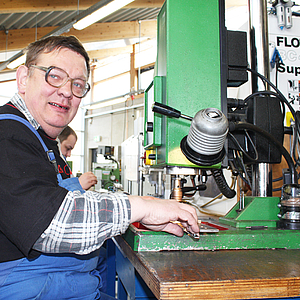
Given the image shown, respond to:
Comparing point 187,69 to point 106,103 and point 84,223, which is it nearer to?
point 84,223

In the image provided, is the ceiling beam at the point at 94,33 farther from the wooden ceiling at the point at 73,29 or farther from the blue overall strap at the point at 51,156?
the blue overall strap at the point at 51,156

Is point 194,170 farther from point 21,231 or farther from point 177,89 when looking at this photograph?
point 21,231

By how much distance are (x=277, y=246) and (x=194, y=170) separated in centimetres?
37

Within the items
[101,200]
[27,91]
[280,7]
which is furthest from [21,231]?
[280,7]

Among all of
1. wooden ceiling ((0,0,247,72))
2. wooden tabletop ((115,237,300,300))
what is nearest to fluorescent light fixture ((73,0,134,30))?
wooden ceiling ((0,0,247,72))

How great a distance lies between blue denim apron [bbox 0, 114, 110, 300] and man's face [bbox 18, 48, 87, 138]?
150 millimetres

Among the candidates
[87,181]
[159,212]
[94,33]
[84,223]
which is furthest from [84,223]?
[94,33]

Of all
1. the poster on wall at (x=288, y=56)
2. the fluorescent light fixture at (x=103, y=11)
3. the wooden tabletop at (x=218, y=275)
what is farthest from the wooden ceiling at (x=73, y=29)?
the wooden tabletop at (x=218, y=275)

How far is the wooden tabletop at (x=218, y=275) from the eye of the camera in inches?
23.3

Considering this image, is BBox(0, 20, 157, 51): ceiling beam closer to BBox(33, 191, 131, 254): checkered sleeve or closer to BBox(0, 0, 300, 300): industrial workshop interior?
BBox(0, 0, 300, 300): industrial workshop interior

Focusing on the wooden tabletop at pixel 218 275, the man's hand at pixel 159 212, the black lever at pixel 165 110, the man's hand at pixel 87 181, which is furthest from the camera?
the man's hand at pixel 87 181

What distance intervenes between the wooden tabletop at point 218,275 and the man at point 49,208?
101mm

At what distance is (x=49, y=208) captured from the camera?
25.5 inches

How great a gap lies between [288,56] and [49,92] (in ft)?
5.13
